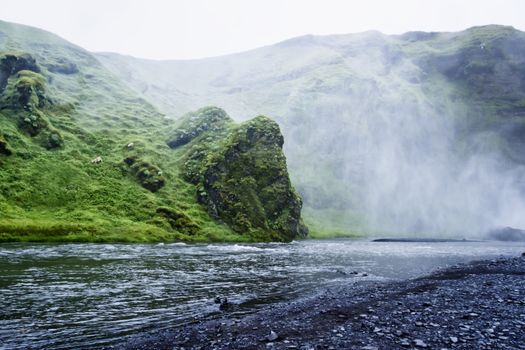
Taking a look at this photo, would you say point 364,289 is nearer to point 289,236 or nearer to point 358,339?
point 358,339

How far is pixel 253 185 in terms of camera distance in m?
135

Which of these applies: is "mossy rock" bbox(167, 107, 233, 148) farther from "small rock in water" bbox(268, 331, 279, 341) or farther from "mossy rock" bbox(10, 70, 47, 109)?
"small rock in water" bbox(268, 331, 279, 341)

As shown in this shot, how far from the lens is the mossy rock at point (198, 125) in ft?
557

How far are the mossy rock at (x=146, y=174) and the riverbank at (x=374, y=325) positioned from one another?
112 metres

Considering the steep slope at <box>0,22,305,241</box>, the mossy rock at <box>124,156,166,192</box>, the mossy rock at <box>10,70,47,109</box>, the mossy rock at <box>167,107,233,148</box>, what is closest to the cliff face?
the steep slope at <box>0,22,305,241</box>

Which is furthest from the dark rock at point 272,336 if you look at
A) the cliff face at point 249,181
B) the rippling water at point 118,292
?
the cliff face at point 249,181

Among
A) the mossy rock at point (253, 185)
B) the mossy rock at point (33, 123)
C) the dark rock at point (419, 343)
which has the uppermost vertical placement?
the mossy rock at point (33, 123)

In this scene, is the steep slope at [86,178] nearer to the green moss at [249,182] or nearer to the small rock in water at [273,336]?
the green moss at [249,182]

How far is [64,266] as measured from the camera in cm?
3925

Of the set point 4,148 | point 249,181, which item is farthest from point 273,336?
point 4,148

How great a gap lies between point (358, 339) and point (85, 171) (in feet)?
406

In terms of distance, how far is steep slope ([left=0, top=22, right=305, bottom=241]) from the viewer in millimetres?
90438

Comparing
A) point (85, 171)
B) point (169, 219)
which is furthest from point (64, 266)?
point (85, 171)

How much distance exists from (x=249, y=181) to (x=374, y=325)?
390ft
